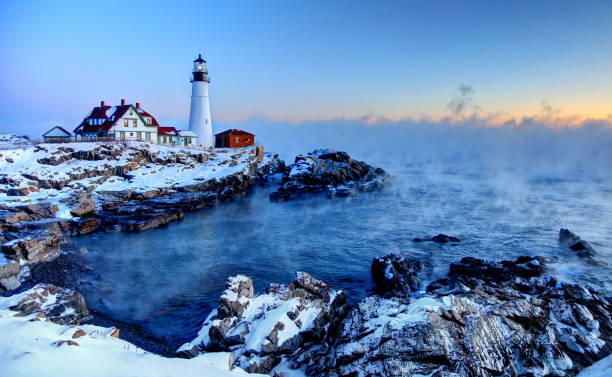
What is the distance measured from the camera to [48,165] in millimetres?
43906

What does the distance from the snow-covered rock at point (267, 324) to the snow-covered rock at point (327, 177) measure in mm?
34487

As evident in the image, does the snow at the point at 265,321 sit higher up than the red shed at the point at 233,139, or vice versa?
the red shed at the point at 233,139

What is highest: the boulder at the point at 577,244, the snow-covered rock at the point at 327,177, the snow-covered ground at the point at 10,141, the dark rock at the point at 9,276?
the snow-covered ground at the point at 10,141

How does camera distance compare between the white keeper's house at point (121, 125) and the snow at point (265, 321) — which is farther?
the white keeper's house at point (121, 125)

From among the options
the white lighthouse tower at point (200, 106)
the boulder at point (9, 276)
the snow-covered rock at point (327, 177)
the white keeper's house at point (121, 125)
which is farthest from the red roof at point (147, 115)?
the boulder at point (9, 276)

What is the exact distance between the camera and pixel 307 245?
30.4 metres

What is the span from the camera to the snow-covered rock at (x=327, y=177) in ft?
193

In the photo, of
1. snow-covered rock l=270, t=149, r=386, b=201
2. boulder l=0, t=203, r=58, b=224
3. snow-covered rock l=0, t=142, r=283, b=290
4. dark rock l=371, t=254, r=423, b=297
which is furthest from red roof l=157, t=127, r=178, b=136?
dark rock l=371, t=254, r=423, b=297

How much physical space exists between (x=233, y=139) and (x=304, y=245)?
4993 cm

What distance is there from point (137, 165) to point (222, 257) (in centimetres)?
2933

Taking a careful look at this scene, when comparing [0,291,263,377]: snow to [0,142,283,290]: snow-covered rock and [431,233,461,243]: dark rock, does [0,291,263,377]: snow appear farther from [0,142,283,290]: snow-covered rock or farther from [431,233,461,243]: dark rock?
[431,233,461,243]: dark rock

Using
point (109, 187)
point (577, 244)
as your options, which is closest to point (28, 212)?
point (109, 187)

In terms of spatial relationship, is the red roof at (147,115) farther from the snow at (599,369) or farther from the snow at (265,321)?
the snow at (599,369)

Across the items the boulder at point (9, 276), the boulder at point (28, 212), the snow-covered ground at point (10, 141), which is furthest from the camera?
the snow-covered ground at point (10, 141)
